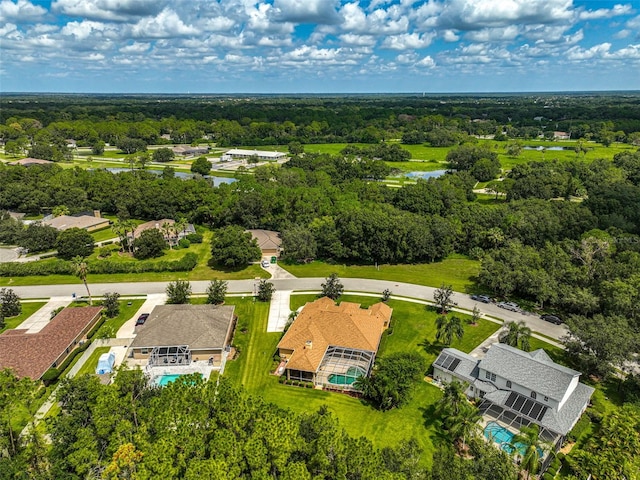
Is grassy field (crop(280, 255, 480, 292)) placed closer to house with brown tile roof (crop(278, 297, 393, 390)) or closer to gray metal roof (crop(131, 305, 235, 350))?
house with brown tile roof (crop(278, 297, 393, 390))

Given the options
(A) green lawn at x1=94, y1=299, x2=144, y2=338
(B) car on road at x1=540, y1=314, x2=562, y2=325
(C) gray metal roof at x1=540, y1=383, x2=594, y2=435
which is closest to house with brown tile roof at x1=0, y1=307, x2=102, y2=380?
(A) green lawn at x1=94, y1=299, x2=144, y2=338

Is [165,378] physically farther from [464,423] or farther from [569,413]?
[569,413]

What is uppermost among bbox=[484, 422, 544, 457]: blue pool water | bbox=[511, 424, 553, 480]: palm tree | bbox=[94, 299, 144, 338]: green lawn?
bbox=[511, 424, 553, 480]: palm tree

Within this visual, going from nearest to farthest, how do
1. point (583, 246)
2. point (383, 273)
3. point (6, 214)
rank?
1. point (583, 246)
2. point (383, 273)
3. point (6, 214)

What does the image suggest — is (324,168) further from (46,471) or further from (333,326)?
(46,471)

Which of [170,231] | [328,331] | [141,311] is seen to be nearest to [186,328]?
[141,311]

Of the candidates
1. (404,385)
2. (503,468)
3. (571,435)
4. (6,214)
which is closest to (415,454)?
(503,468)
